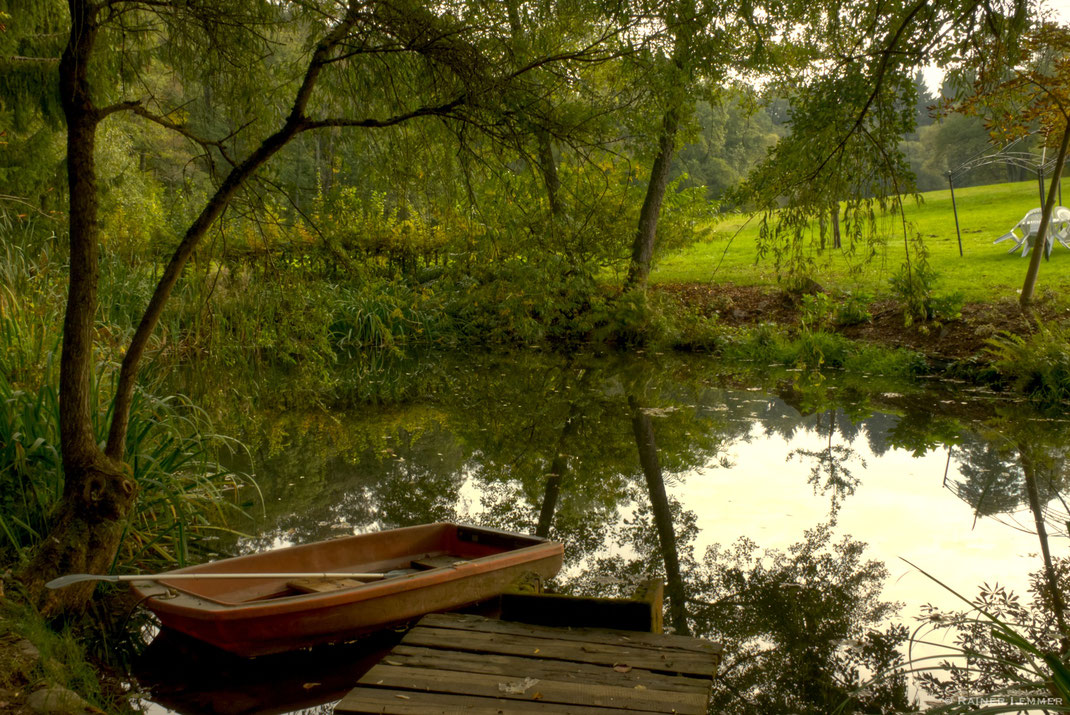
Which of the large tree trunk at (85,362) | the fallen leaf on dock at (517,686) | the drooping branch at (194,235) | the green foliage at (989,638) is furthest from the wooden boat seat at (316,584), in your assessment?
the green foliage at (989,638)

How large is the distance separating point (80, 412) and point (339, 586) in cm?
155

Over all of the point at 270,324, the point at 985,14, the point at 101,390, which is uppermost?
the point at 985,14

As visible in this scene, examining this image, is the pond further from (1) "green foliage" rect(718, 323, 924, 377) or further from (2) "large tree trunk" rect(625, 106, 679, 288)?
(2) "large tree trunk" rect(625, 106, 679, 288)

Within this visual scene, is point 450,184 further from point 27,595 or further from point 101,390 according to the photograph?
point 101,390

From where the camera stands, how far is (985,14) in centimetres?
411

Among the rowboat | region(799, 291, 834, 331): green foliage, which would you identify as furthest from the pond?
region(799, 291, 834, 331): green foliage

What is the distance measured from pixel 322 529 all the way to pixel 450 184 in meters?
2.80

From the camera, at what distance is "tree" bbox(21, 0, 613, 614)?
159 inches

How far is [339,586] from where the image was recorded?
4.44 m

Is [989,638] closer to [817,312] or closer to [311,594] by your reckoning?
[311,594]

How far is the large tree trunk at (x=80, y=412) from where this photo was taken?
4000mm

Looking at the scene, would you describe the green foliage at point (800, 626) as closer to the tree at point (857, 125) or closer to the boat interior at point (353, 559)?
the boat interior at point (353, 559)

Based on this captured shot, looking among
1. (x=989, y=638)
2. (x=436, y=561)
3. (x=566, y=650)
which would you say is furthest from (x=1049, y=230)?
(x=566, y=650)

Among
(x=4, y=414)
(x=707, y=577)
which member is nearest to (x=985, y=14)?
(x=707, y=577)
